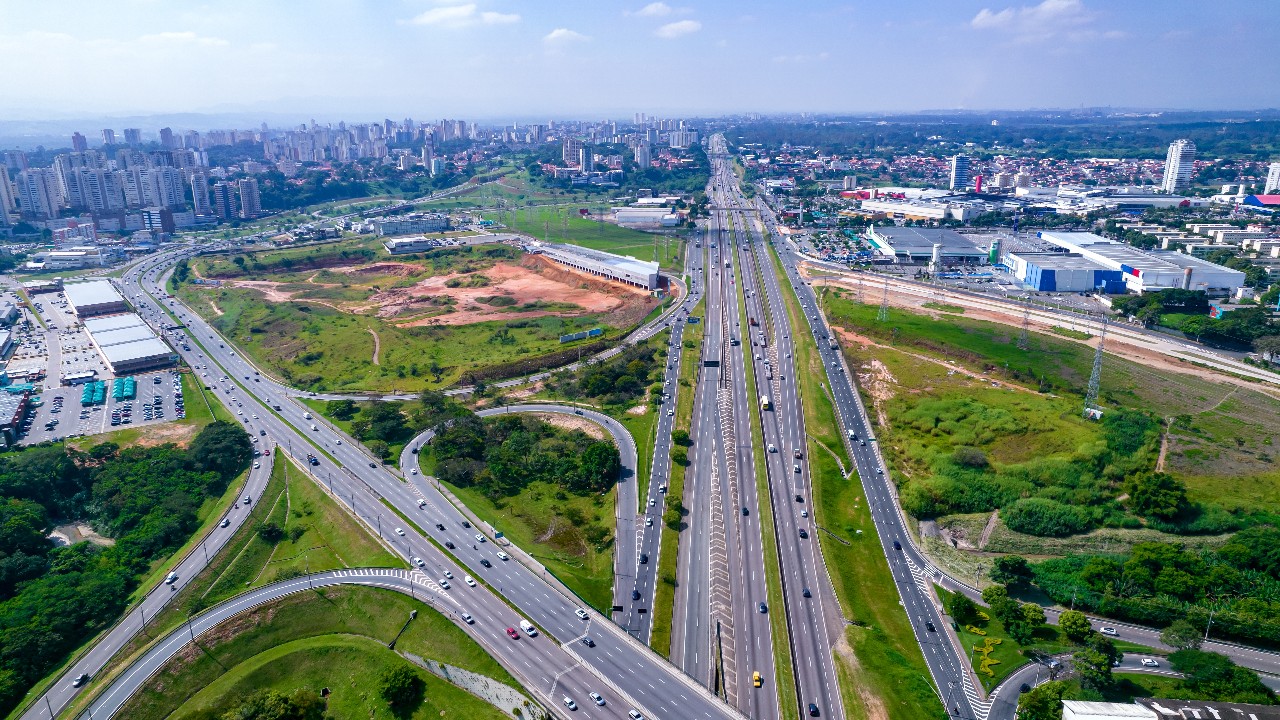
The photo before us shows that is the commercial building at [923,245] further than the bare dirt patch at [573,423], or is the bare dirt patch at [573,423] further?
the commercial building at [923,245]

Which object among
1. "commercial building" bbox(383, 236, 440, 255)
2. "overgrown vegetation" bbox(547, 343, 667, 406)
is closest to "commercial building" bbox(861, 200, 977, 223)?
"commercial building" bbox(383, 236, 440, 255)

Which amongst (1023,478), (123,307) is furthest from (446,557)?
(123,307)

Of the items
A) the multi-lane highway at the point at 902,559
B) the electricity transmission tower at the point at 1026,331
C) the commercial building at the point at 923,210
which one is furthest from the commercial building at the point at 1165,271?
the multi-lane highway at the point at 902,559

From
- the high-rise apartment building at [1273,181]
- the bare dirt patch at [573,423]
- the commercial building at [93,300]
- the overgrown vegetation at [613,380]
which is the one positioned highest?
the high-rise apartment building at [1273,181]

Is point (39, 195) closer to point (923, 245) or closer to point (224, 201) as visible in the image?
point (224, 201)

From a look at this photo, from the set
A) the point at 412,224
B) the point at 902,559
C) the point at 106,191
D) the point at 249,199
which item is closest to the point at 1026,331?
the point at 902,559

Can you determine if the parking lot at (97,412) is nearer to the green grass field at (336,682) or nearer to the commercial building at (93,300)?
the commercial building at (93,300)
